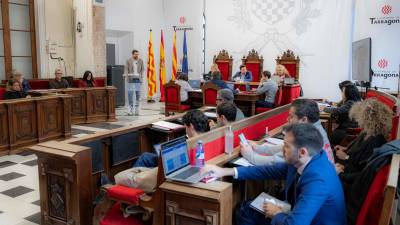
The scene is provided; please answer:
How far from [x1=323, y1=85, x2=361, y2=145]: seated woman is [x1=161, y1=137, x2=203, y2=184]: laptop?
3.15m

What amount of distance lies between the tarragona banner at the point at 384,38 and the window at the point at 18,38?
26.2 ft

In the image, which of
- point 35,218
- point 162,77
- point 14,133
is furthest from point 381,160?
point 162,77

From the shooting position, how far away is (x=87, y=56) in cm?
937

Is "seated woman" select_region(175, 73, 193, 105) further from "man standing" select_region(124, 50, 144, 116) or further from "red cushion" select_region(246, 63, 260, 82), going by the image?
"red cushion" select_region(246, 63, 260, 82)

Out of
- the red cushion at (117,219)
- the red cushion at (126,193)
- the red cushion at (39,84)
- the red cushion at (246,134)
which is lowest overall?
the red cushion at (117,219)

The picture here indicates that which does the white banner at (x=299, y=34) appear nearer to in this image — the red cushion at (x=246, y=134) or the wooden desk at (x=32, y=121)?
the red cushion at (x=246, y=134)

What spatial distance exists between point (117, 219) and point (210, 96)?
16.6 ft

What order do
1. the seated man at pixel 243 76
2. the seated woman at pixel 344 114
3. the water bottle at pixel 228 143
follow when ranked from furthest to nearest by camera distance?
the seated man at pixel 243 76
the seated woman at pixel 344 114
the water bottle at pixel 228 143

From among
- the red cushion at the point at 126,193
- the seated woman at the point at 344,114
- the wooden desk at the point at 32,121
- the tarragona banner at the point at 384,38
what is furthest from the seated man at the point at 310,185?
the tarragona banner at the point at 384,38

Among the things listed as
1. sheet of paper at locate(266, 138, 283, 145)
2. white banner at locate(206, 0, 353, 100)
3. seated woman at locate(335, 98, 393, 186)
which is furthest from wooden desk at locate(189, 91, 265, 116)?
seated woman at locate(335, 98, 393, 186)

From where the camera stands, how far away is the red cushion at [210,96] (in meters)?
7.35

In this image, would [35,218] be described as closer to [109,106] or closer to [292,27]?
[109,106]

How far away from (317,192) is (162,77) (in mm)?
10207

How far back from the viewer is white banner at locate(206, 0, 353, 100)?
9414 millimetres
